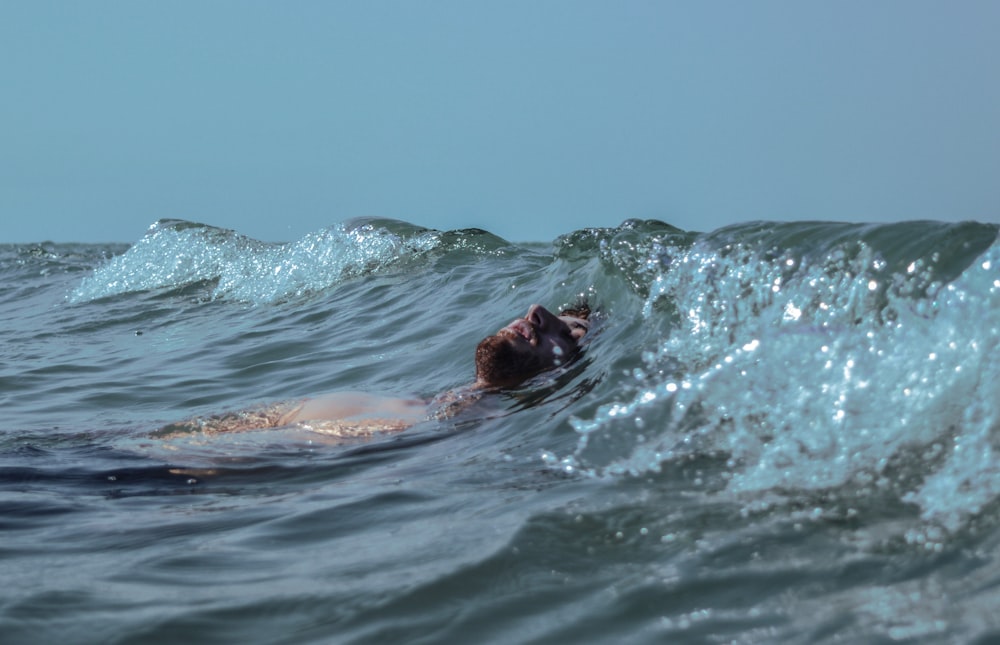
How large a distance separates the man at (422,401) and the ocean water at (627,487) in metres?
0.15

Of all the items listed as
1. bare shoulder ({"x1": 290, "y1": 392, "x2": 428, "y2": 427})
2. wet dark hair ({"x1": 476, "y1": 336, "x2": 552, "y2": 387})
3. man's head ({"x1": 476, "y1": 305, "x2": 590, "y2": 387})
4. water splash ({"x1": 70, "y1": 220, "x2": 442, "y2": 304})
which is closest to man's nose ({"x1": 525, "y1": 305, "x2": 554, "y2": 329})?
man's head ({"x1": 476, "y1": 305, "x2": 590, "y2": 387})

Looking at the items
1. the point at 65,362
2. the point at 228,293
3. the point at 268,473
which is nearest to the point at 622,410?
the point at 268,473

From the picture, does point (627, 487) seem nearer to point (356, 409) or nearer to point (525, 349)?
point (356, 409)

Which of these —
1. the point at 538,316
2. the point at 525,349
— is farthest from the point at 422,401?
the point at 538,316

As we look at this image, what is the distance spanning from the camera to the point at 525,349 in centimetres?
653

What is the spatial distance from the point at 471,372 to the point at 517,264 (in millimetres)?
4589

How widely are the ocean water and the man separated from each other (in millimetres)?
149

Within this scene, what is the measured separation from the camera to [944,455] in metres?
3.52

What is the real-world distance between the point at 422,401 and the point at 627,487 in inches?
101

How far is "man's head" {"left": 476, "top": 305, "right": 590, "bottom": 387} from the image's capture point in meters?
6.37

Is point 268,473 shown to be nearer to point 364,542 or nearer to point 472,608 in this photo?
point 364,542

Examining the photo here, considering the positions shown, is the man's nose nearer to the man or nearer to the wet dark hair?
the man

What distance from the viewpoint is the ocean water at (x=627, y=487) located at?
109 inches

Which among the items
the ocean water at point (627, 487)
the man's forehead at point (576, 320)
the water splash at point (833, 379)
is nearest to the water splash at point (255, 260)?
the ocean water at point (627, 487)
